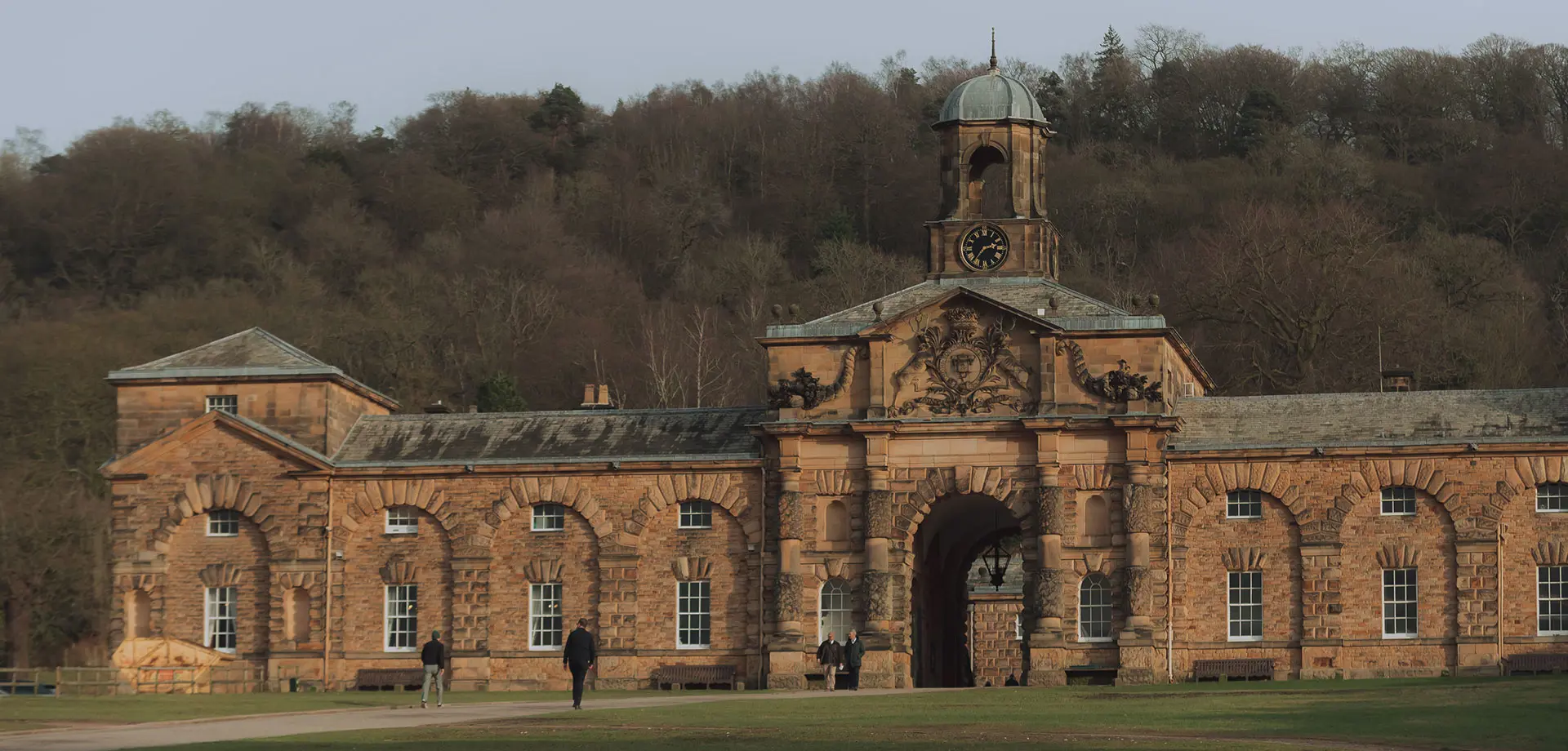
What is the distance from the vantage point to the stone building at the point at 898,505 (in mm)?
56688

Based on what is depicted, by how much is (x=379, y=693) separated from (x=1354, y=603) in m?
21.7

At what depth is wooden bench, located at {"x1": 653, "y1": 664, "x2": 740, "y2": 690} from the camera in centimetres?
5850

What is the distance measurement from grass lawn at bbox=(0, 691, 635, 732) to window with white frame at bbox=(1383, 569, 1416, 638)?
1670 centimetres

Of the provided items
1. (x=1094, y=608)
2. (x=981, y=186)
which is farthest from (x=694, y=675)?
(x=981, y=186)

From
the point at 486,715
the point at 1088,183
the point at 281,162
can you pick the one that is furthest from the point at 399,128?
the point at 486,715

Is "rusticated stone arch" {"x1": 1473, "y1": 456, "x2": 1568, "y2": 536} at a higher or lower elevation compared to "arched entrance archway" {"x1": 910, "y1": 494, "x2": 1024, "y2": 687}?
higher

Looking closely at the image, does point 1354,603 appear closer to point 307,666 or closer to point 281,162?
point 307,666

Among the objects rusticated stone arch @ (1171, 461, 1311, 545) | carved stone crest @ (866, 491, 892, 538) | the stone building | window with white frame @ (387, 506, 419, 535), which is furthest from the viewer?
window with white frame @ (387, 506, 419, 535)

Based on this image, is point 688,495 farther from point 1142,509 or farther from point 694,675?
point 1142,509

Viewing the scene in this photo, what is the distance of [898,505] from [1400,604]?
11314 mm

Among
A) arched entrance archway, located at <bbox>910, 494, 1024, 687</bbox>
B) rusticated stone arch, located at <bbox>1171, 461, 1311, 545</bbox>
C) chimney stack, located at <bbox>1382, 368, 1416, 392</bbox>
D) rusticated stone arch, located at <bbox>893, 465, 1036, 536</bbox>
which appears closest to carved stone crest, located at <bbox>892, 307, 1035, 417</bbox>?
rusticated stone arch, located at <bbox>893, 465, 1036, 536</bbox>

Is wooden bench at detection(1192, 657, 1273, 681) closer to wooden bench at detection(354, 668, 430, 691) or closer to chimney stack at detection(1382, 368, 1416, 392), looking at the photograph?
chimney stack at detection(1382, 368, 1416, 392)

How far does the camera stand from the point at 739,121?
12825cm

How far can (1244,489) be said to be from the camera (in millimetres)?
57562
